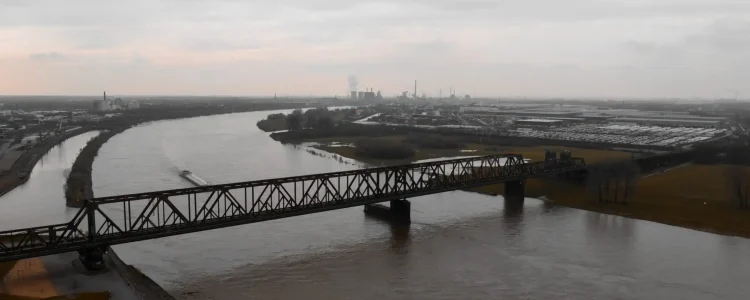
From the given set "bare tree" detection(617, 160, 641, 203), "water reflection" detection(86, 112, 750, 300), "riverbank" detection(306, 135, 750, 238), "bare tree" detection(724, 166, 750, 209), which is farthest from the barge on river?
"bare tree" detection(724, 166, 750, 209)

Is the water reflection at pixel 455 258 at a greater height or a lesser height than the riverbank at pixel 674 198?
lesser

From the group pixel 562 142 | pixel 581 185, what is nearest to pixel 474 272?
pixel 581 185

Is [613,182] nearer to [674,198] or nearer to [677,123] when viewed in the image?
[674,198]

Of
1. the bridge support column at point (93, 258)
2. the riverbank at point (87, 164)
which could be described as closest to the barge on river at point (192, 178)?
the riverbank at point (87, 164)

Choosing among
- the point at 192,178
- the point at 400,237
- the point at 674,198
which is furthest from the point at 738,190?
the point at 192,178

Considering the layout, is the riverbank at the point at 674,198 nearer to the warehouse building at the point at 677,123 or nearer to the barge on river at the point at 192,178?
the barge on river at the point at 192,178

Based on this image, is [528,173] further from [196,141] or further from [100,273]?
[196,141]

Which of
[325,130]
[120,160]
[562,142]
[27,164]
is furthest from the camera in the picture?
[325,130]
